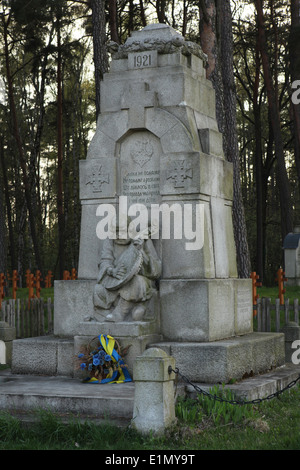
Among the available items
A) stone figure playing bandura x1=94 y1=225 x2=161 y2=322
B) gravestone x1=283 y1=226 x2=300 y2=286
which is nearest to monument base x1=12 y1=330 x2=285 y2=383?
stone figure playing bandura x1=94 y1=225 x2=161 y2=322

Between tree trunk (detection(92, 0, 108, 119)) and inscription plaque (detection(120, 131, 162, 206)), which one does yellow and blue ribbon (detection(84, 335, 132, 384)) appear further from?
tree trunk (detection(92, 0, 108, 119))

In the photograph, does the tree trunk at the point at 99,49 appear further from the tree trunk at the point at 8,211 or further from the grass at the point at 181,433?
the tree trunk at the point at 8,211

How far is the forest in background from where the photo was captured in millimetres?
16219

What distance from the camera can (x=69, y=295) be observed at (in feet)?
31.3

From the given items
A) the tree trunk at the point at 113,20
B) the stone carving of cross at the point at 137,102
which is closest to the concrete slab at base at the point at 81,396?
the stone carving of cross at the point at 137,102

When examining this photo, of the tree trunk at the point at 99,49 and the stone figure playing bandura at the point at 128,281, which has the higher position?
→ the tree trunk at the point at 99,49

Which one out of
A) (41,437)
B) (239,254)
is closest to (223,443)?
(41,437)

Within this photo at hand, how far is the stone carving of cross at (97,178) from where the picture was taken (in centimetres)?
962

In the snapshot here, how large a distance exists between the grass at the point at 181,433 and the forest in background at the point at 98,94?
27.2ft

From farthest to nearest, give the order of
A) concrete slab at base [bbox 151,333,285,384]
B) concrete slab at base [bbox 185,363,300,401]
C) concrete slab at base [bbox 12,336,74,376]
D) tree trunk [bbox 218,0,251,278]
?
tree trunk [bbox 218,0,251,278], concrete slab at base [bbox 12,336,74,376], concrete slab at base [bbox 151,333,285,384], concrete slab at base [bbox 185,363,300,401]

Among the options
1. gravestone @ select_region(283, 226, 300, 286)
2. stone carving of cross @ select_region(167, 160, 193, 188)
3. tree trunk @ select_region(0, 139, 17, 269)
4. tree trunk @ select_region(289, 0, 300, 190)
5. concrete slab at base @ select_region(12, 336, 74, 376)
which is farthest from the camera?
tree trunk @ select_region(0, 139, 17, 269)

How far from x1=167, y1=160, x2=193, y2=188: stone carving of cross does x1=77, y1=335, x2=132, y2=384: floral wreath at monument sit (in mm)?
2146

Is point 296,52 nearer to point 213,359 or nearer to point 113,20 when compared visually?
point 113,20

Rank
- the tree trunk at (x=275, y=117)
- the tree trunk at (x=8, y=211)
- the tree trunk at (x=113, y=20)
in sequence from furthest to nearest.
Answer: the tree trunk at (x=8, y=211) → the tree trunk at (x=275, y=117) → the tree trunk at (x=113, y=20)
